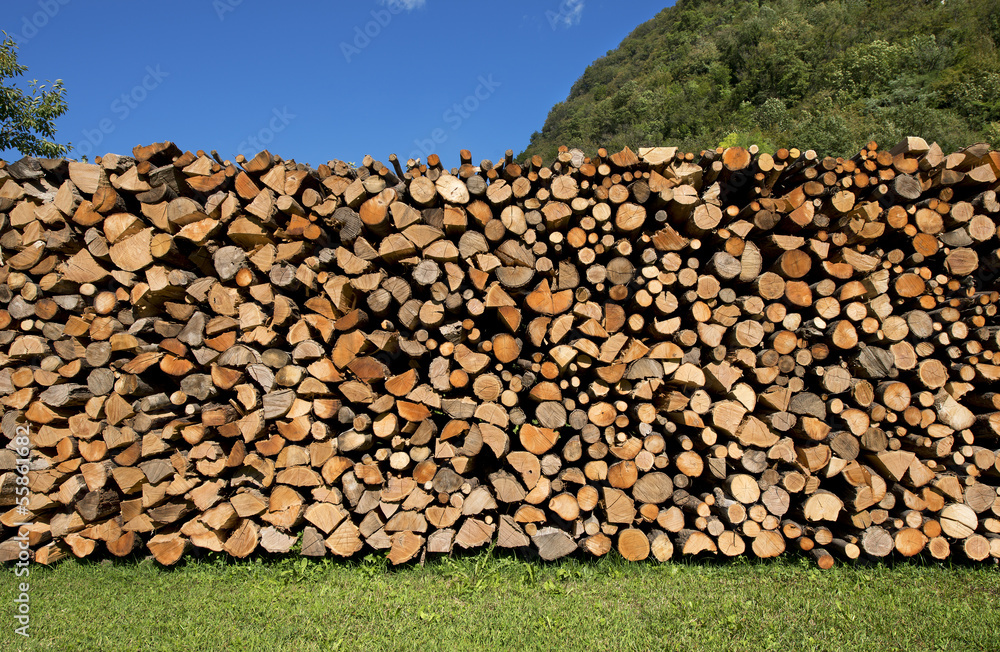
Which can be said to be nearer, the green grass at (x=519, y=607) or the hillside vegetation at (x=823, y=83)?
the green grass at (x=519, y=607)

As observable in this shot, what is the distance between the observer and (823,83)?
66.4 ft

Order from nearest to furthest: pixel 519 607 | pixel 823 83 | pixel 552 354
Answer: pixel 519 607
pixel 552 354
pixel 823 83

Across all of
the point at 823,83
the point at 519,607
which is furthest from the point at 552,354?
the point at 823,83

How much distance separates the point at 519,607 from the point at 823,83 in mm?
25831

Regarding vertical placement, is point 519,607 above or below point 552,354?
below

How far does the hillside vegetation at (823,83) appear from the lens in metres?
14.7

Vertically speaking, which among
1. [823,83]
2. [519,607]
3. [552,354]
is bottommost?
[519,607]

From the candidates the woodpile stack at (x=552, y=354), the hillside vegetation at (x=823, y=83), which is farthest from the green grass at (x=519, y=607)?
the hillside vegetation at (x=823, y=83)

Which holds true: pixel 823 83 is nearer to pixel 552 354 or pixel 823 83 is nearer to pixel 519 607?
pixel 552 354

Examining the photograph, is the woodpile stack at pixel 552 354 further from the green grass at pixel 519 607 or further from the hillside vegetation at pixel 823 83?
the hillside vegetation at pixel 823 83

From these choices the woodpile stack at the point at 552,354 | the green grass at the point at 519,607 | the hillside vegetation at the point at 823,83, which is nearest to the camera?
the green grass at the point at 519,607

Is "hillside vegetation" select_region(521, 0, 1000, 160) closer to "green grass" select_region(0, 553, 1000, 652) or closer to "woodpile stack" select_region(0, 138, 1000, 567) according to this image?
"woodpile stack" select_region(0, 138, 1000, 567)

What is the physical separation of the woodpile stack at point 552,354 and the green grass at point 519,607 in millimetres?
165

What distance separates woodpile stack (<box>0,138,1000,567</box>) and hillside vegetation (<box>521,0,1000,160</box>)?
8547mm
